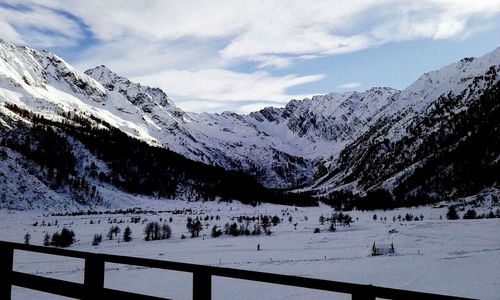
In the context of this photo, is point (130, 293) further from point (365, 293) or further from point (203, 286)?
point (365, 293)

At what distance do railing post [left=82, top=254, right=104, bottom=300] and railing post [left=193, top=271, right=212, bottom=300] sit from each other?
1.05 metres

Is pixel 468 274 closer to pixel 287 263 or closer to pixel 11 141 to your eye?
pixel 287 263

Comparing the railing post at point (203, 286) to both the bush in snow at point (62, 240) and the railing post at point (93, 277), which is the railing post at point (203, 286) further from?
the bush in snow at point (62, 240)

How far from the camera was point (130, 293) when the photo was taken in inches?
173

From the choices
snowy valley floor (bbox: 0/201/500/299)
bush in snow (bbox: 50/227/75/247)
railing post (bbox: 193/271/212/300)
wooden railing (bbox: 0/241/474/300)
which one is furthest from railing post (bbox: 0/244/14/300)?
bush in snow (bbox: 50/227/75/247)

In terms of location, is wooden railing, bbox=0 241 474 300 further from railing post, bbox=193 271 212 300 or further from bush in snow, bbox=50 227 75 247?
bush in snow, bbox=50 227 75 247

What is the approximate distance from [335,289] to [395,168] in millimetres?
186731

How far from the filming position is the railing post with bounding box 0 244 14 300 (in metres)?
5.40

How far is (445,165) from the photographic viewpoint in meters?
140

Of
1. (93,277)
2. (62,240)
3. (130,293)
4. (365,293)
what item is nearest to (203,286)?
(130,293)

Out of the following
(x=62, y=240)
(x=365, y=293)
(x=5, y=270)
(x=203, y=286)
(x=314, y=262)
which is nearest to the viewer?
(x=365, y=293)

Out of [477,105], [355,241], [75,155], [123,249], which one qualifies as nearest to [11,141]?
[75,155]

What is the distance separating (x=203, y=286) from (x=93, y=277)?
1.26 metres

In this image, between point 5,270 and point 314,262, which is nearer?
point 5,270
